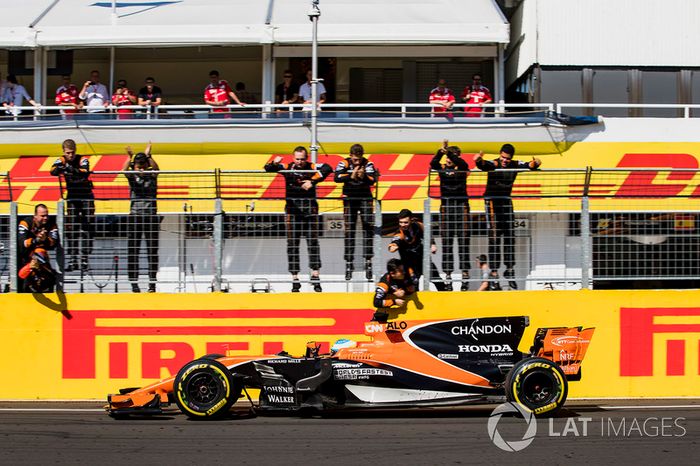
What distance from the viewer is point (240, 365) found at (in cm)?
1008

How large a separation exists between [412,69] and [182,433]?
11.6 m

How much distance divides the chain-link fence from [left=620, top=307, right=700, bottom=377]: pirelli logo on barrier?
0.39 metres

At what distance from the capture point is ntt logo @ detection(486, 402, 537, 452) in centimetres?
832

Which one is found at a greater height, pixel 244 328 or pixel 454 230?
pixel 454 230

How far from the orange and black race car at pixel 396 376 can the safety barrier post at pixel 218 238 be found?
204cm

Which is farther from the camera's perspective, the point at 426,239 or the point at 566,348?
the point at 426,239

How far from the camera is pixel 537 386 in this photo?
9836 millimetres

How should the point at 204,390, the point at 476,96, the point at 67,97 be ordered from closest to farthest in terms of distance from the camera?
the point at 204,390 < the point at 476,96 < the point at 67,97

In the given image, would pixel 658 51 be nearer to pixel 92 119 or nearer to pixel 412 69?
pixel 412 69

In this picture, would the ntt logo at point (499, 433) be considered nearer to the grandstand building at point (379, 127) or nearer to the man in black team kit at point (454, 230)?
the man in black team kit at point (454, 230)

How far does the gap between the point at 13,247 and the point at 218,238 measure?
Answer: 247 cm

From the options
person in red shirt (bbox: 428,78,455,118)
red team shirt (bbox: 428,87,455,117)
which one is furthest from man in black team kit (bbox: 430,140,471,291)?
red team shirt (bbox: 428,87,455,117)

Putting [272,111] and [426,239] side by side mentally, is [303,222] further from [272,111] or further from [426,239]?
[272,111]

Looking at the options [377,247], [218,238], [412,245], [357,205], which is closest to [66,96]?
[218,238]
